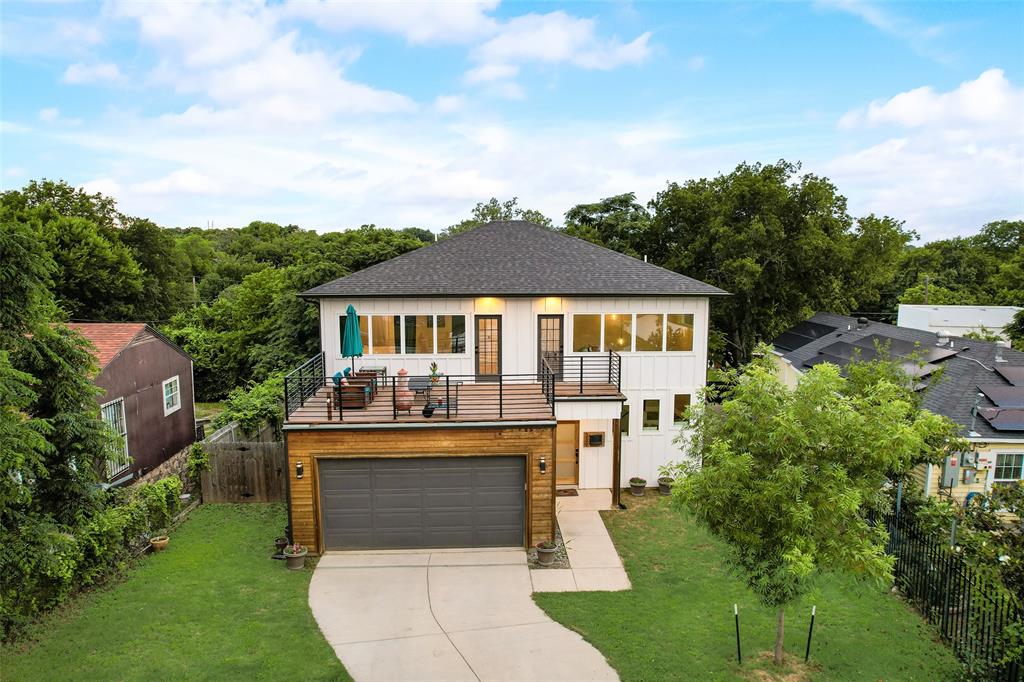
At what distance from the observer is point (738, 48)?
691 inches

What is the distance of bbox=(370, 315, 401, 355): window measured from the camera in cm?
1505

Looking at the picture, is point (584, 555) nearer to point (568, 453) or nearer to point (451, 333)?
point (568, 453)

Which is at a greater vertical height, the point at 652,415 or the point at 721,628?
the point at 652,415

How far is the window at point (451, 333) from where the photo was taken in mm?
15172

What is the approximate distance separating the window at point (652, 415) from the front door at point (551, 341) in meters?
2.74

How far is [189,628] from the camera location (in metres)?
8.67

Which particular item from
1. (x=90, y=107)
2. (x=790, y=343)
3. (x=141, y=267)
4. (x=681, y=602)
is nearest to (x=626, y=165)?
(x=790, y=343)

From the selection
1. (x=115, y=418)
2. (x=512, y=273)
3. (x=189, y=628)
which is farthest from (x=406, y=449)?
(x=115, y=418)

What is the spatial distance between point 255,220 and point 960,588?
90.9 metres

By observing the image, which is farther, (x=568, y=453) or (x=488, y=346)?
(x=568, y=453)

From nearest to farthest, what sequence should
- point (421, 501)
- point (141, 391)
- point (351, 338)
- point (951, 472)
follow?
point (421, 501)
point (351, 338)
point (951, 472)
point (141, 391)

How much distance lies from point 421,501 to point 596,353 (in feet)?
21.7

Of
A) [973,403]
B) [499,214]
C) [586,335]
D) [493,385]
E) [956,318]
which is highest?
[499,214]

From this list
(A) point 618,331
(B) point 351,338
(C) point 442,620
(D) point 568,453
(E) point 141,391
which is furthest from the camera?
(E) point 141,391
